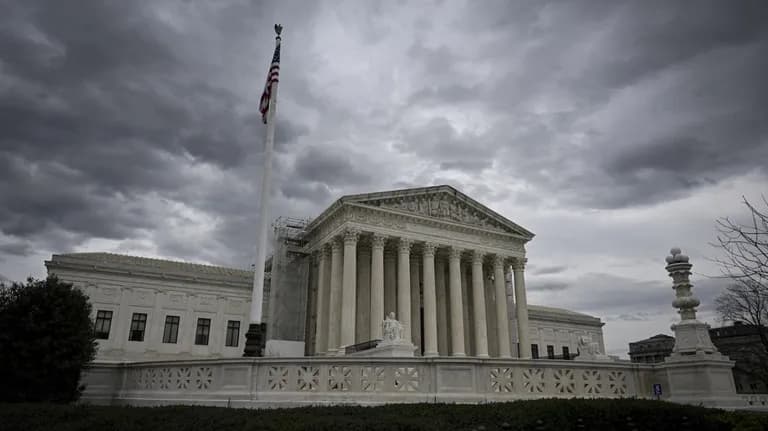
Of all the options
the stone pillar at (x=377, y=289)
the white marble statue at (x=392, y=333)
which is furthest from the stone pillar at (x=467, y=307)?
the white marble statue at (x=392, y=333)

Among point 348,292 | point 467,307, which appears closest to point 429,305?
point 348,292

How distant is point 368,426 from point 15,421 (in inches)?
375

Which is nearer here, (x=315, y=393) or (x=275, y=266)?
(x=315, y=393)

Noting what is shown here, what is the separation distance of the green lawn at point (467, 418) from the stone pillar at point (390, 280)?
104 feet

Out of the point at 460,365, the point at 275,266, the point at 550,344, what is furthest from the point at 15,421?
the point at 550,344

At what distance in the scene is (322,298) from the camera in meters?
41.4

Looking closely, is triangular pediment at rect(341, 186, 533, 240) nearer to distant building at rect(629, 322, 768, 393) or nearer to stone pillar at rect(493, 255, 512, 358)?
stone pillar at rect(493, 255, 512, 358)

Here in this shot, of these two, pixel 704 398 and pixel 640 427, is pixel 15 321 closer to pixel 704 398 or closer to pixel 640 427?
pixel 640 427

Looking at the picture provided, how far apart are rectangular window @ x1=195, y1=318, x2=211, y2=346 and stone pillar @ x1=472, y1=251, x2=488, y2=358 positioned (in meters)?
23.8

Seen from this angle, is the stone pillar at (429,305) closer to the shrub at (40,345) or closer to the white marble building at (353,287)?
the white marble building at (353,287)

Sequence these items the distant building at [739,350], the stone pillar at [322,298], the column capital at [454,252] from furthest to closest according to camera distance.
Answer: the distant building at [739,350]
the column capital at [454,252]
the stone pillar at [322,298]

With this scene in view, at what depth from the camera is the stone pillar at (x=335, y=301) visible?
37.4 metres

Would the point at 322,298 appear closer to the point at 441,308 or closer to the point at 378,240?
the point at 378,240

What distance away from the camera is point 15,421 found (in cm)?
1203
